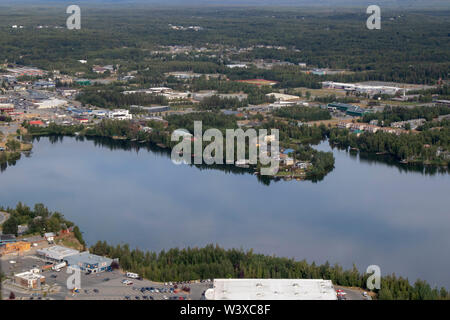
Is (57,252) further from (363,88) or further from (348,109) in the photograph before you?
(363,88)

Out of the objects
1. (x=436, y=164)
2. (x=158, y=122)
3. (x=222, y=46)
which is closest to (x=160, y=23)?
(x=222, y=46)

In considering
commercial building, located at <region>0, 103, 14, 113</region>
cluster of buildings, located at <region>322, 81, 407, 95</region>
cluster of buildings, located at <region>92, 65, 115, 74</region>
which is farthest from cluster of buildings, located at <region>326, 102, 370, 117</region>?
cluster of buildings, located at <region>92, 65, 115, 74</region>

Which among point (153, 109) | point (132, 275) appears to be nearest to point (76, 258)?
point (132, 275)

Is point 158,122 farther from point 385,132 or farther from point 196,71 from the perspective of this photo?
point 196,71
